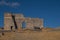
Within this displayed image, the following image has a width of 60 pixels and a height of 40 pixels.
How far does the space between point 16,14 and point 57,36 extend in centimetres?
1595

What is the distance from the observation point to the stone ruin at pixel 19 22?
3244 cm

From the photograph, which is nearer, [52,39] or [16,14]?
[52,39]

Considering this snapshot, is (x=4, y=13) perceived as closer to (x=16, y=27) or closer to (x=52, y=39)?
(x=16, y=27)

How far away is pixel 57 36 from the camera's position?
1831cm

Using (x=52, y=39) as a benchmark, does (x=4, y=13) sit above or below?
above

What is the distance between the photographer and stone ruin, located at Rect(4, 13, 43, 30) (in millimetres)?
32438

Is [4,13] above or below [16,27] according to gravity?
above

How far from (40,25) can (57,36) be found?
15.6 m

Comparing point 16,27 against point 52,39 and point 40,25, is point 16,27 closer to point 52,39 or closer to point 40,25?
point 40,25

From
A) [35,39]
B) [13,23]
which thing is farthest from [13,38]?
[13,23]

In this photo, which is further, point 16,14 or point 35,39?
point 16,14

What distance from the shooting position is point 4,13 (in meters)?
32.5

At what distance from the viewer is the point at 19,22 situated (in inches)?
1325

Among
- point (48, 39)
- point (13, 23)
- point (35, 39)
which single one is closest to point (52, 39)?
point (48, 39)
